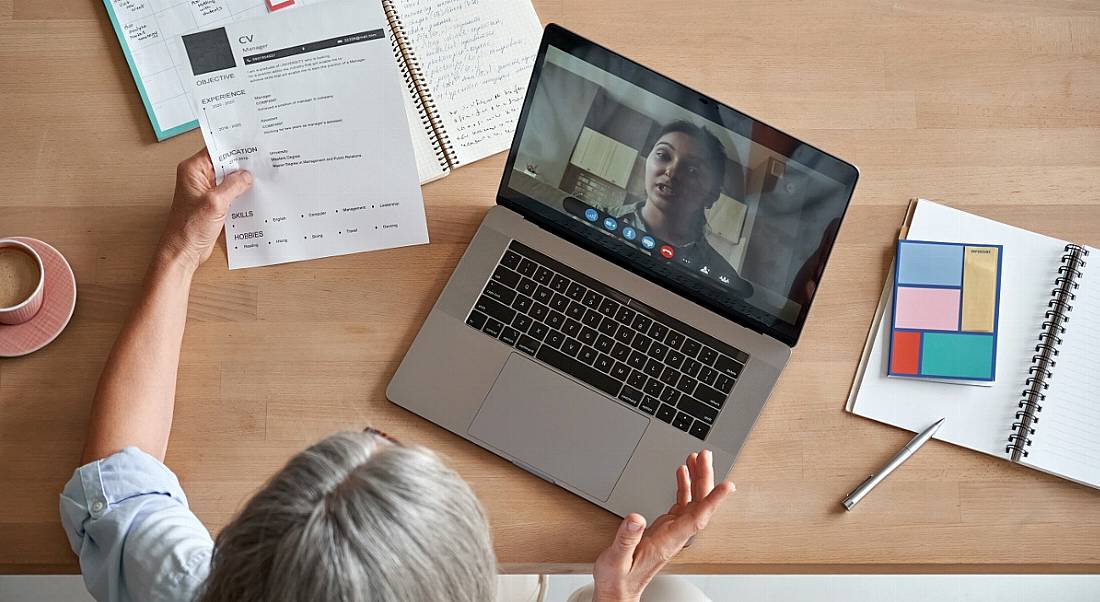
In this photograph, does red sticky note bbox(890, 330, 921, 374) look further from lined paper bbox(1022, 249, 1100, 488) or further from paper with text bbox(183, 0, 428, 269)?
paper with text bbox(183, 0, 428, 269)

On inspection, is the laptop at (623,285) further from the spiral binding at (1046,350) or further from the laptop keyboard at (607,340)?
the spiral binding at (1046,350)

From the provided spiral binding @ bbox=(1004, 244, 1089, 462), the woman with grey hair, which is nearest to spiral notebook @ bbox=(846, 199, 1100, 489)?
spiral binding @ bbox=(1004, 244, 1089, 462)

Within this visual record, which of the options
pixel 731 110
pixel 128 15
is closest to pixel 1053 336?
pixel 731 110

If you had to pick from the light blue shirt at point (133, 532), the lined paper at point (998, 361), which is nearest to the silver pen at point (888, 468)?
the lined paper at point (998, 361)

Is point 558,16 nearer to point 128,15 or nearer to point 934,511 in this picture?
point 128,15

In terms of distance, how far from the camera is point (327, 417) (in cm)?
94

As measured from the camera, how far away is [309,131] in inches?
37.9

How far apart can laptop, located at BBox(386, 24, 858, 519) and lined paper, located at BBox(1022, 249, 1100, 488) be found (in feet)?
0.97

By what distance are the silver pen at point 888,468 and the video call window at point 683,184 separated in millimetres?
191

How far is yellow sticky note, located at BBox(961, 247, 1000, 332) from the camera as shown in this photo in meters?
0.95

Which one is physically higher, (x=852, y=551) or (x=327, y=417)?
(x=327, y=417)

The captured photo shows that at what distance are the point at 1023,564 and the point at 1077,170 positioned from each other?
1.50 feet

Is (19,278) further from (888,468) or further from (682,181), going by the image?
(888,468)

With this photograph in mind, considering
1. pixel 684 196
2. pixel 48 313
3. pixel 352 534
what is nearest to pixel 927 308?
pixel 684 196
